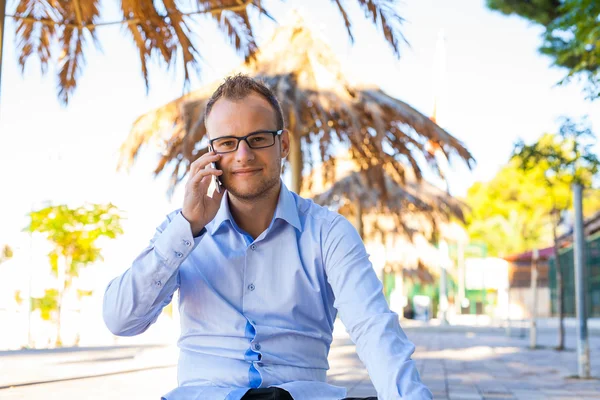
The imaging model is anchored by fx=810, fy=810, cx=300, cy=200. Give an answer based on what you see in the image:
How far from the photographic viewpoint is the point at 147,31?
5.71m

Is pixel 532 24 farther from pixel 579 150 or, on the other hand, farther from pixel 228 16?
pixel 228 16

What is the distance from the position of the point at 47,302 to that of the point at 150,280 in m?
13.6

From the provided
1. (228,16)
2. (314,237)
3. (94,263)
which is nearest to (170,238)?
(314,237)

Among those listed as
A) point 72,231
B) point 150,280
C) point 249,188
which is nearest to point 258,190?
point 249,188

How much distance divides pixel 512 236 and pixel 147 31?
5112 cm

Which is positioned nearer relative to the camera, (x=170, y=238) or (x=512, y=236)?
(x=170, y=238)

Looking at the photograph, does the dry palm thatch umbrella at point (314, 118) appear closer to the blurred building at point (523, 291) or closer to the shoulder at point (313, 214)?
the shoulder at point (313, 214)

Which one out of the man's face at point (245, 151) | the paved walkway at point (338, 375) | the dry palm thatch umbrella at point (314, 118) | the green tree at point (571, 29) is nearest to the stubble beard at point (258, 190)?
the man's face at point (245, 151)

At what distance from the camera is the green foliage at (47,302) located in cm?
1485

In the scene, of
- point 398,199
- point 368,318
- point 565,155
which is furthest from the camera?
point 398,199

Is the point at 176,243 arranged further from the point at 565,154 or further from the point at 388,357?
the point at 565,154

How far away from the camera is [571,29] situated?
411 inches

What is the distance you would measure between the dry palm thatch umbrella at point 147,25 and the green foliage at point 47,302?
350 inches

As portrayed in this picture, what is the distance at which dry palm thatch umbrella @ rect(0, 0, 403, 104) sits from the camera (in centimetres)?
546
